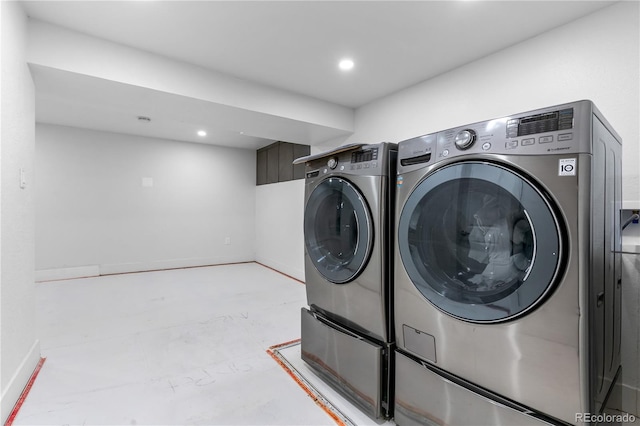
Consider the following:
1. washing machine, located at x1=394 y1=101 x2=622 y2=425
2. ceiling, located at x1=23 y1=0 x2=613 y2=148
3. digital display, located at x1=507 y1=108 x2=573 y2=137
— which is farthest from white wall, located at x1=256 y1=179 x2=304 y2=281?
digital display, located at x1=507 y1=108 x2=573 y2=137

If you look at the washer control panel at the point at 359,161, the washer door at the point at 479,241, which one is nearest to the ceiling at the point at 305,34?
the washer control panel at the point at 359,161

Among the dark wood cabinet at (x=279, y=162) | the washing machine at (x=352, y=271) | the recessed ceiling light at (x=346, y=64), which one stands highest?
the recessed ceiling light at (x=346, y=64)

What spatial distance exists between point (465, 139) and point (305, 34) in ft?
4.74

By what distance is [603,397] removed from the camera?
3.70ft

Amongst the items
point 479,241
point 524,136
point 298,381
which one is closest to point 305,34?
point 524,136

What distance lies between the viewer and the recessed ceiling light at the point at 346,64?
235cm

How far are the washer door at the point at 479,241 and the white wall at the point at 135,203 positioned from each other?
4836mm

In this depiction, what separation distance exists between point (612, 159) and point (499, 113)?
1.05 m

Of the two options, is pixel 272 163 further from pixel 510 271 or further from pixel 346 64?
pixel 510 271

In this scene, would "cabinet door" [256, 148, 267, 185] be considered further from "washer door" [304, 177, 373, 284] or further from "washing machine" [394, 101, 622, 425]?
"washing machine" [394, 101, 622, 425]

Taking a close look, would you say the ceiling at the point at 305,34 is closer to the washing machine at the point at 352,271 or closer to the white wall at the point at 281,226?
the washing machine at the point at 352,271

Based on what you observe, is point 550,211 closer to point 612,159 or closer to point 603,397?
point 612,159

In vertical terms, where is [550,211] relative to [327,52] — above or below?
below

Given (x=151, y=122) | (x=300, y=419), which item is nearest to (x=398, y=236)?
(x=300, y=419)
